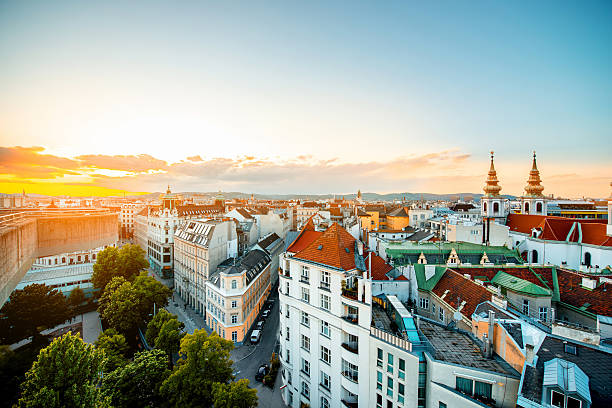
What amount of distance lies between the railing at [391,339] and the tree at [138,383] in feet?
50.6

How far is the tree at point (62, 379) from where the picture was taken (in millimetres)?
13352

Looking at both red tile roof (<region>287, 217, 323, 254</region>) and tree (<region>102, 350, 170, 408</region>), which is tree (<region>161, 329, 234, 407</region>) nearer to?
tree (<region>102, 350, 170, 408</region>)

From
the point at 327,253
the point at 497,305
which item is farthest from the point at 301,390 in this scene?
the point at 497,305

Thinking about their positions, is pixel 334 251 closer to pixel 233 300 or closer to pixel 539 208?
pixel 233 300

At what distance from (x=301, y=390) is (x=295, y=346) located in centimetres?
353

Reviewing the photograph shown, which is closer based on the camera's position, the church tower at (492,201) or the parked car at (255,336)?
the parked car at (255,336)

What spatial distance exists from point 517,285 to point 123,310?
132 feet

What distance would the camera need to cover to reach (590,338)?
1288 centimetres

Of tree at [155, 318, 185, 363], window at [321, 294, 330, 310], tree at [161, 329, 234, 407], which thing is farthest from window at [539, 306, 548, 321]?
tree at [155, 318, 185, 363]

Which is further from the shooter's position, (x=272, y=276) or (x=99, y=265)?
(x=272, y=276)

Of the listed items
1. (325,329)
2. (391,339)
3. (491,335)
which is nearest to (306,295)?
(325,329)

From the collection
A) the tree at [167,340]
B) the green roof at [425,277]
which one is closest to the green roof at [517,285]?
the green roof at [425,277]

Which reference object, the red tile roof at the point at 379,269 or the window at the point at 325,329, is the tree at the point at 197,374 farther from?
the red tile roof at the point at 379,269

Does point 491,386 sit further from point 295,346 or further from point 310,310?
point 295,346
